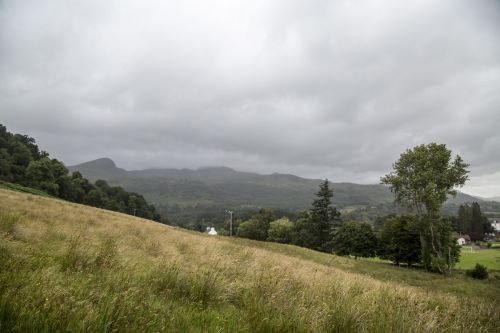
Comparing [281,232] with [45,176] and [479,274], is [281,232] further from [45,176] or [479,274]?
[45,176]

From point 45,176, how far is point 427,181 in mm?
97276

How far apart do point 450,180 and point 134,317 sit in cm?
5217

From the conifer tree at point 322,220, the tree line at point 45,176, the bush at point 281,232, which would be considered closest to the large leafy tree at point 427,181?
the conifer tree at point 322,220

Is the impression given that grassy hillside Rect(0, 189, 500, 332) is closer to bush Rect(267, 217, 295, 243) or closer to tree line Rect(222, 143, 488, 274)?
tree line Rect(222, 143, 488, 274)

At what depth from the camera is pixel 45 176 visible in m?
93.4

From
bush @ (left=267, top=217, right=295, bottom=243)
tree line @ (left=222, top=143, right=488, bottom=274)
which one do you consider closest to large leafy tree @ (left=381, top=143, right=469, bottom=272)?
tree line @ (left=222, top=143, right=488, bottom=274)

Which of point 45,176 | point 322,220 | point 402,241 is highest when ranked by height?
point 45,176

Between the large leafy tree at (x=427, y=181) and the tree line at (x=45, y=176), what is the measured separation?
8838 cm

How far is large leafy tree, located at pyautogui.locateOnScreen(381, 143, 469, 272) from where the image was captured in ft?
149

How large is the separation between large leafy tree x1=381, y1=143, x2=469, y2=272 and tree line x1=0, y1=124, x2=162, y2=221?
290 feet

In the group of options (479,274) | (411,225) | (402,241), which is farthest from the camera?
(402,241)

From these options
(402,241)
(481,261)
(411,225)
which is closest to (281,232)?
(402,241)

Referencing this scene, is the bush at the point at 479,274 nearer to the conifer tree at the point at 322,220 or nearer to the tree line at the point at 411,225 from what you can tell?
the tree line at the point at 411,225

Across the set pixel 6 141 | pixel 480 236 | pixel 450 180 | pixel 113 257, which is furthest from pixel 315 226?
pixel 480 236
